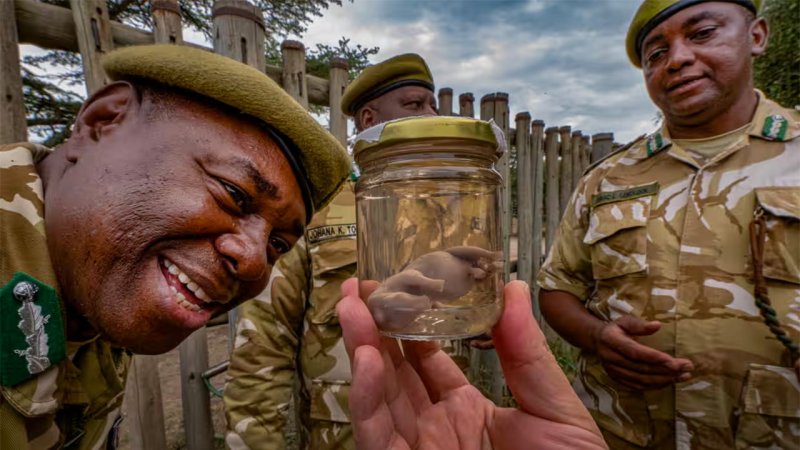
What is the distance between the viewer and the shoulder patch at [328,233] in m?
1.92

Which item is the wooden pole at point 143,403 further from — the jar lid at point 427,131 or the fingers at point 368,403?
the jar lid at point 427,131

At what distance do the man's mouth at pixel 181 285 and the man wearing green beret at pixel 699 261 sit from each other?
1506 millimetres

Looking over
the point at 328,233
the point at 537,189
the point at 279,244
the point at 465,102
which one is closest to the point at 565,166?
the point at 537,189

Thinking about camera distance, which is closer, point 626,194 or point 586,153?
point 626,194

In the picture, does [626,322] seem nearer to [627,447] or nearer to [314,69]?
[627,447]

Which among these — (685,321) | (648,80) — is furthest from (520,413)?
(648,80)

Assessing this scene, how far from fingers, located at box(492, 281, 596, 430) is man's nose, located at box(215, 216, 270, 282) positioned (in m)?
0.60

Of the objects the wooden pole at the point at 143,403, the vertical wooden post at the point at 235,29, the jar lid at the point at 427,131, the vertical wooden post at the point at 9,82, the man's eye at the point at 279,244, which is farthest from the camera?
the vertical wooden post at the point at 235,29

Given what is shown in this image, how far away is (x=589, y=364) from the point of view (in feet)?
6.39

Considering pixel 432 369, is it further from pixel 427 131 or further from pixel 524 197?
pixel 524 197

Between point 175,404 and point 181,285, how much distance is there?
13.5 feet

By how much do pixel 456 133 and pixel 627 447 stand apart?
5.48 ft

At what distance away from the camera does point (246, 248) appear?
3.16 ft

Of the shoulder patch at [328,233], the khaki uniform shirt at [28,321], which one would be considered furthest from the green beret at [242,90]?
the shoulder patch at [328,233]
